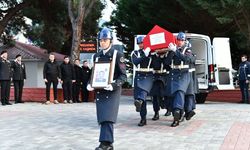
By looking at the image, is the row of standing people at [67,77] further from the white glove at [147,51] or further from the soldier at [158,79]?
the white glove at [147,51]

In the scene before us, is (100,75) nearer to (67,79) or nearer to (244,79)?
(67,79)

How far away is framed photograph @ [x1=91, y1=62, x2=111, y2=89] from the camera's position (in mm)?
7133

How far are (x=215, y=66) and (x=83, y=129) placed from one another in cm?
781

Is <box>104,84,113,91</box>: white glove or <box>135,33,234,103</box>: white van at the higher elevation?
<box>135,33,234,103</box>: white van

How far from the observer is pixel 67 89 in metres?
17.2

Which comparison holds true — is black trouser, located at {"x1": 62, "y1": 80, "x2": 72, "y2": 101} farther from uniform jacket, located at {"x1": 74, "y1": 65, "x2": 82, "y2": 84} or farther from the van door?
the van door

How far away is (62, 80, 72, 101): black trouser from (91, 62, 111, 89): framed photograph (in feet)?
32.3

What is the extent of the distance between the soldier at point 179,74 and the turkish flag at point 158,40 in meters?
0.24

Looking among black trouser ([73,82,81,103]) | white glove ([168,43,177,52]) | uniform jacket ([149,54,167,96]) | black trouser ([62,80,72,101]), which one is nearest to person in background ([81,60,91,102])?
black trouser ([73,82,81,103])

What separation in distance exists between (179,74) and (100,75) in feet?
10.5

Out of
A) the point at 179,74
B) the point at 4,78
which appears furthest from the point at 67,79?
the point at 179,74

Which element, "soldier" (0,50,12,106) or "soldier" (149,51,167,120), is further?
"soldier" (0,50,12,106)

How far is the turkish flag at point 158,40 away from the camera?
32.7ft

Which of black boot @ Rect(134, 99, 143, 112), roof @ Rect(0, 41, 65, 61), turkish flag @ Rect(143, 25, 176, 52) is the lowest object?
black boot @ Rect(134, 99, 143, 112)
